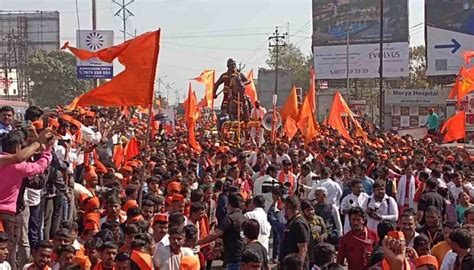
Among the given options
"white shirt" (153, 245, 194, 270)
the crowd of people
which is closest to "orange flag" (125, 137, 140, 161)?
the crowd of people

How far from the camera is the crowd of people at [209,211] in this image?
6848mm

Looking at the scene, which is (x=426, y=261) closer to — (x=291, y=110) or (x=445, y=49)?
(x=291, y=110)

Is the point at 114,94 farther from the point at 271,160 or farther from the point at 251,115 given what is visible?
the point at 251,115

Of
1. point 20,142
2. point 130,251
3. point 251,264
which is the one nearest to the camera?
point 251,264

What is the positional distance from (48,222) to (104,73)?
14.9m

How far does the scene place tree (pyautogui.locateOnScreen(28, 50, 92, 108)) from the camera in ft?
217

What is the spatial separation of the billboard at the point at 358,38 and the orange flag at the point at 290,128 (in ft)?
98.6

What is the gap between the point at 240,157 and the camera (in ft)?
46.1

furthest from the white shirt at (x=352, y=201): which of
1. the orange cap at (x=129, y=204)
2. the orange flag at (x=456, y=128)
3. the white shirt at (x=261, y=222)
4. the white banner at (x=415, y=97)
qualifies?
the white banner at (x=415, y=97)

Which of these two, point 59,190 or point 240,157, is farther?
point 240,157

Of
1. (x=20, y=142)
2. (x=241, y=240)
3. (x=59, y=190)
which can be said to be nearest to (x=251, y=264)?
(x=241, y=240)

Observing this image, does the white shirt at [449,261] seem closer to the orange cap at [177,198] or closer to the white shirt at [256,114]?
the orange cap at [177,198]

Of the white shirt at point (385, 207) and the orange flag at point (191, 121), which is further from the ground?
the orange flag at point (191, 121)

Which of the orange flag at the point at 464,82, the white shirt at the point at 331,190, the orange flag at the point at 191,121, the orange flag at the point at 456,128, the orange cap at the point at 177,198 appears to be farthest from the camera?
the orange flag at the point at 464,82
